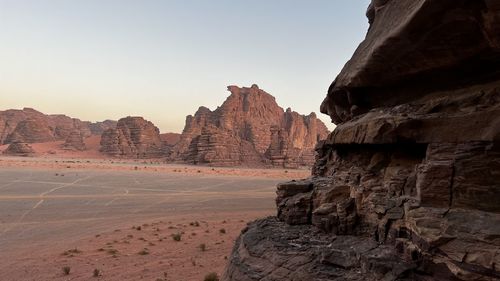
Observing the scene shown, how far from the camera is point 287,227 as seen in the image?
28.6ft

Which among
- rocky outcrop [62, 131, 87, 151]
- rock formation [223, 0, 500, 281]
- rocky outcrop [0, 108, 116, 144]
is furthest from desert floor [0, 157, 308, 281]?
rocky outcrop [0, 108, 116, 144]

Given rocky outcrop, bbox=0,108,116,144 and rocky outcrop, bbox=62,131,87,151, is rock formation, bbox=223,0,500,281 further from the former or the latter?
rocky outcrop, bbox=0,108,116,144

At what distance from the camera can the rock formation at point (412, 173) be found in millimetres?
4882

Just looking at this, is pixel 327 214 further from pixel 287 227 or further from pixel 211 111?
pixel 211 111

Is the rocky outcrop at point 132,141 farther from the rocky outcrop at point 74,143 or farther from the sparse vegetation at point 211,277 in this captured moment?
the sparse vegetation at point 211,277

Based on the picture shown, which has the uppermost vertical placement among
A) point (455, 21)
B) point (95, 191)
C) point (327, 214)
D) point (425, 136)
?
point (455, 21)

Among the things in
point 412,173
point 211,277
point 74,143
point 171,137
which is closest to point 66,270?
point 211,277

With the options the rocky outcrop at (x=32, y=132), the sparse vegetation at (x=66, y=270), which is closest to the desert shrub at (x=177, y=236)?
the sparse vegetation at (x=66, y=270)

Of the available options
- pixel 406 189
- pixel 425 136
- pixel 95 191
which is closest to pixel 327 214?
pixel 406 189

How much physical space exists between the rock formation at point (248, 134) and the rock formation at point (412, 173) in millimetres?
78629

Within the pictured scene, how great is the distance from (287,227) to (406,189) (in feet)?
10.7

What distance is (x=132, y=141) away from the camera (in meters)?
→ 117

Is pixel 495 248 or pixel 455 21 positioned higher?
pixel 455 21

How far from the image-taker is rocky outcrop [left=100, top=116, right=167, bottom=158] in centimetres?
11285
